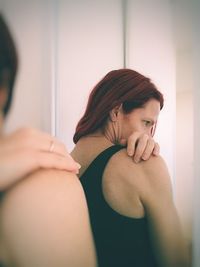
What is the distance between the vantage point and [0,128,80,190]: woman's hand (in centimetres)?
39

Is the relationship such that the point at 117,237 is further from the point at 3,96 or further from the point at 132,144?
the point at 3,96

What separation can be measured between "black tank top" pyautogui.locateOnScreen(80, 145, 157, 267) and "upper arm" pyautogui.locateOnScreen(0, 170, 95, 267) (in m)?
0.11

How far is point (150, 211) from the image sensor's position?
54 centimetres

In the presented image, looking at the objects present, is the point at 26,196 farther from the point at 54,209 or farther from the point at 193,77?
the point at 193,77

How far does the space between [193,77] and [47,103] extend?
334 millimetres

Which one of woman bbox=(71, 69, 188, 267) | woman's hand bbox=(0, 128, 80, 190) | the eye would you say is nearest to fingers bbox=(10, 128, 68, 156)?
woman's hand bbox=(0, 128, 80, 190)

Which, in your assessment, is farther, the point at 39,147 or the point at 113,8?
the point at 113,8

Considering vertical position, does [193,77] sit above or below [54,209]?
above

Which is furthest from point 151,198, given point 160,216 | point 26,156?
point 26,156

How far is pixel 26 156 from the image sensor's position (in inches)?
15.8

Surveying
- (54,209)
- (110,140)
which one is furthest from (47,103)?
(54,209)

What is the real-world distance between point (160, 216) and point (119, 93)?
0.29 m

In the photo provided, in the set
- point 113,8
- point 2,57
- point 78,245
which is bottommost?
point 78,245

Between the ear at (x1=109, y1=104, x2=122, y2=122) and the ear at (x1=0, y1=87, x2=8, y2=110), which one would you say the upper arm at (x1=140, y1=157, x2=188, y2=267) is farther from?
the ear at (x1=0, y1=87, x2=8, y2=110)
